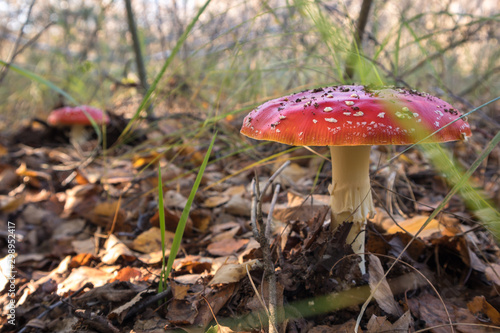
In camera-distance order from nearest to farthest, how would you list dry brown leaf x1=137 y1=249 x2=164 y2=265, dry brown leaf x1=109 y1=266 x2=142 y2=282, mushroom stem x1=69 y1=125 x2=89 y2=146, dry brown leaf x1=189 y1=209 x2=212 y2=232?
1. dry brown leaf x1=109 y1=266 x2=142 y2=282
2. dry brown leaf x1=137 y1=249 x2=164 y2=265
3. dry brown leaf x1=189 y1=209 x2=212 y2=232
4. mushroom stem x1=69 y1=125 x2=89 y2=146

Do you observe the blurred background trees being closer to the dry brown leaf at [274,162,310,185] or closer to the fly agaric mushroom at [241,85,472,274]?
the dry brown leaf at [274,162,310,185]

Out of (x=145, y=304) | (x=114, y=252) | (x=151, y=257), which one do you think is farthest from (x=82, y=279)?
(x=145, y=304)

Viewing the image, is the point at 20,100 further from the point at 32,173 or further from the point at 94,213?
the point at 94,213

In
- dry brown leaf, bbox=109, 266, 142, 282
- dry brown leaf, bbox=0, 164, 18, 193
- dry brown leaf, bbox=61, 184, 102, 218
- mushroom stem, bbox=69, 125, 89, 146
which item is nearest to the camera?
dry brown leaf, bbox=109, 266, 142, 282

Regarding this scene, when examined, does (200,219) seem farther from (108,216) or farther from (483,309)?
(483,309)

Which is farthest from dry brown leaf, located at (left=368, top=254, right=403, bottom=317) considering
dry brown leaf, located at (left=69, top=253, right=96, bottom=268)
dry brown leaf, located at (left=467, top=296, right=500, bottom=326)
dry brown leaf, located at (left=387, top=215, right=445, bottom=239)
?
dry brown leaf, located at (left=69, top=253, right=96, bottom=268)

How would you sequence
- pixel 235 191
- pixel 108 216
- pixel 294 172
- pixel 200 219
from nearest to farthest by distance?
1. pixel 200 219
2. pixel 108 216
3. pixel 235 191
4. pixel 294 172

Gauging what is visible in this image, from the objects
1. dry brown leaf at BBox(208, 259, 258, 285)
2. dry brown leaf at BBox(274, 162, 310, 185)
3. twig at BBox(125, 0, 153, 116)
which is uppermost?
twig at BBox(125, 0, 153, 116)

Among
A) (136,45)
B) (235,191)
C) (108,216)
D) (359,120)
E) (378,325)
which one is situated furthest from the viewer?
(136,45)
